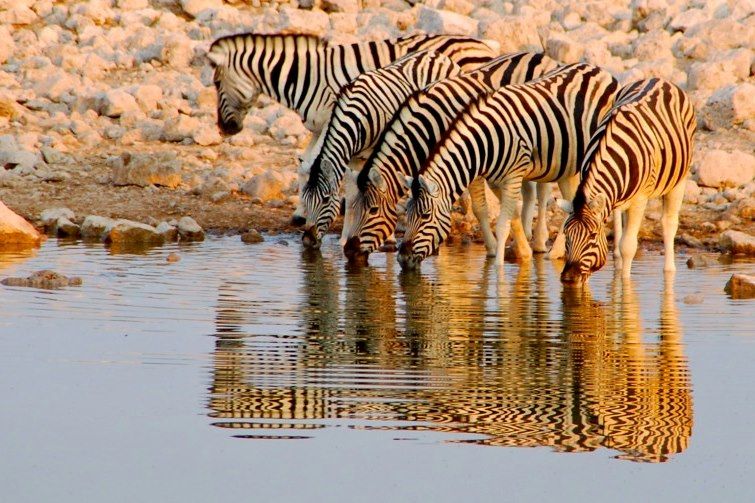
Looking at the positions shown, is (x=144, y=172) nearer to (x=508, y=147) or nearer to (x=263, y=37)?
(x=263, y=37)

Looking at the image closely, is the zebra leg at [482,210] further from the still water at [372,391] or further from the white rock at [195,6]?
the white rock at [195,6]

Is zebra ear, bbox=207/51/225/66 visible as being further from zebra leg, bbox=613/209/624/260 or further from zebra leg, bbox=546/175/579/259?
zebra leg, bbox=613/209/624/260

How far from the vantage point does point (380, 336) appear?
9586mm

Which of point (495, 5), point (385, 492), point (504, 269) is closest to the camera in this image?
point (385, 492)

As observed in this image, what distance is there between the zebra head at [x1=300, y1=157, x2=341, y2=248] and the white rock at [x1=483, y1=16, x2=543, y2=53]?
24.0 ft

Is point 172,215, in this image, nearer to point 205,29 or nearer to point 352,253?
point 352,253

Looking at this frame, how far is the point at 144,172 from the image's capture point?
18.2m

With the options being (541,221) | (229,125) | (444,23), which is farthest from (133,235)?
(444,23)

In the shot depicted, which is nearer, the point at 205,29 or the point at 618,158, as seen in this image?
the point at 618,158

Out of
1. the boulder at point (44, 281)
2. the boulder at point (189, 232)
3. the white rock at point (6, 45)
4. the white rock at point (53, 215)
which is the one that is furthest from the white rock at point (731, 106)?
the white rock at point (6, 45)

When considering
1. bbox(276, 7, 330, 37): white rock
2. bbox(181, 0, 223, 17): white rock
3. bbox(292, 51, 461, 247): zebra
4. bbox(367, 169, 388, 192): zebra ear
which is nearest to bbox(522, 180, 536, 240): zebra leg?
bbox(292, 51, 461, 247): zebra

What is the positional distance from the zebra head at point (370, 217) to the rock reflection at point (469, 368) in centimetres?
214

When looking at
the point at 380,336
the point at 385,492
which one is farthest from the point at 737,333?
the point at 385,492

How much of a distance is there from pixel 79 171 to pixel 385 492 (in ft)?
43.6
